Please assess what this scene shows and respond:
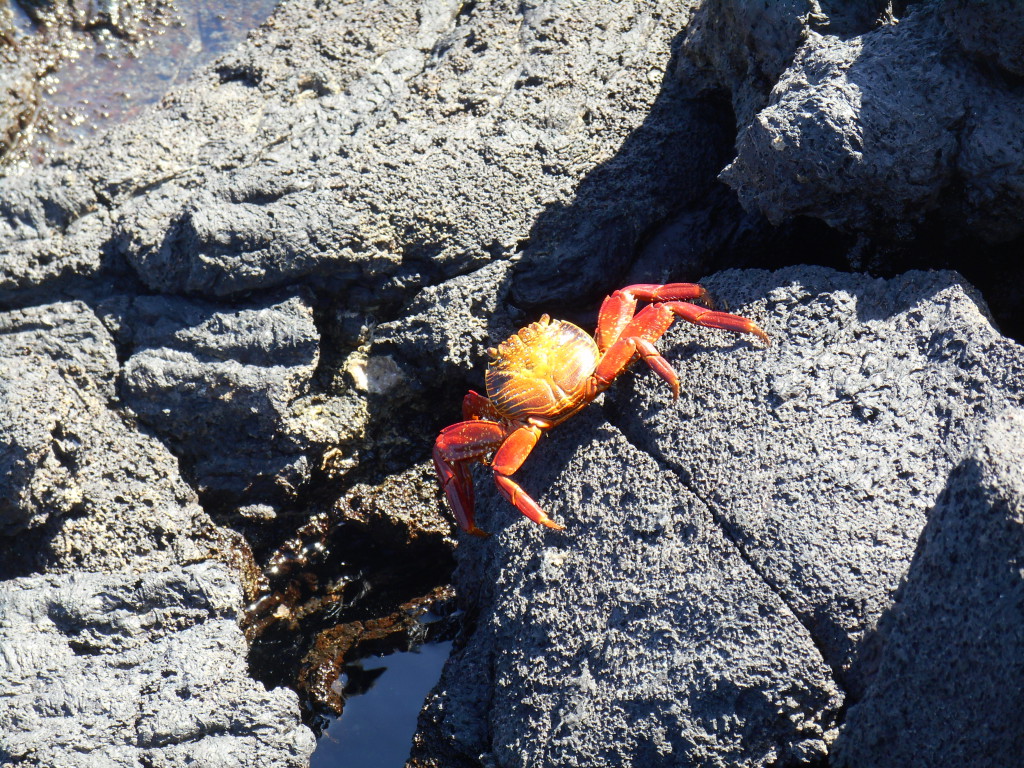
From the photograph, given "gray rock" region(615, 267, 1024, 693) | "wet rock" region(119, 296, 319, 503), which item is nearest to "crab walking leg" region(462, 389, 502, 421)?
"wet rock" region(119, 296, 319, 503)

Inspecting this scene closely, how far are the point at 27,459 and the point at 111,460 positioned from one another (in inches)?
15.0

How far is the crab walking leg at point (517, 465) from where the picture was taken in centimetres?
350

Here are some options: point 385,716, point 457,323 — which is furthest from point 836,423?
point 385,716

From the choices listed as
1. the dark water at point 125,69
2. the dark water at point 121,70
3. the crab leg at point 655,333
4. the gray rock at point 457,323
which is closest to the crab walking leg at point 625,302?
the crab leg at point 655,333

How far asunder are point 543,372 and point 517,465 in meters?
0.39

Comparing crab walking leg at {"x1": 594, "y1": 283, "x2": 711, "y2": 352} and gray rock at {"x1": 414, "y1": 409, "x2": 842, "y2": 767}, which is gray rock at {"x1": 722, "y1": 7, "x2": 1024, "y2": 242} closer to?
crab walking leg at {"x1": 594, "y1": 283, "x2": 711, "y2": 352}

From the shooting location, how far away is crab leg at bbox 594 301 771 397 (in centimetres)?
349

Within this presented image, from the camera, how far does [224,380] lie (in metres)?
4.21

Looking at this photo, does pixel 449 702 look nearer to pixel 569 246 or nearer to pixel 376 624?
pixel 376 624

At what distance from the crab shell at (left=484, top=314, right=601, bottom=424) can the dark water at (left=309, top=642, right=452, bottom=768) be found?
117cm

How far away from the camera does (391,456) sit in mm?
4641

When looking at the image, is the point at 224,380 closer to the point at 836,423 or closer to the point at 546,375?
the point at 546,375

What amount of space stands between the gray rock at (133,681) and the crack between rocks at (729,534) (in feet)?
5.28

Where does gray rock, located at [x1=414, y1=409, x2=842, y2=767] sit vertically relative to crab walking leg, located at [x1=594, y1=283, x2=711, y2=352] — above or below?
below
